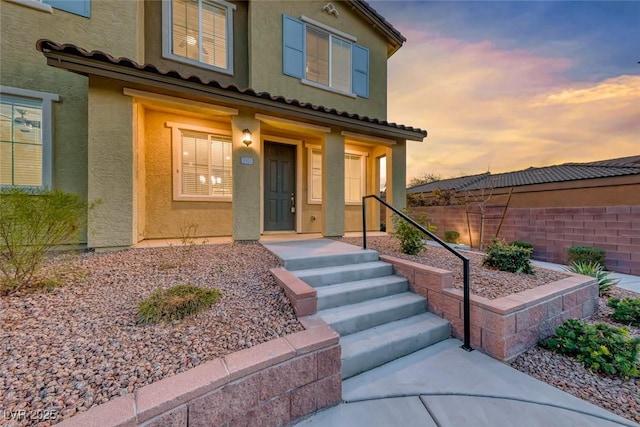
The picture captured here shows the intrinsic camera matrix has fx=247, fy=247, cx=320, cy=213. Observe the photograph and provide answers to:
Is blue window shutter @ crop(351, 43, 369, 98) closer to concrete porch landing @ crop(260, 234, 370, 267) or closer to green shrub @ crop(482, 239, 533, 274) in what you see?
concrete porch landing @ crop(260, 234, 370, 267)

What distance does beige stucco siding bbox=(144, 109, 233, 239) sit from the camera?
5.58 metres

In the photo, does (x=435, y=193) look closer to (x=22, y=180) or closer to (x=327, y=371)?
(x=327, y=371)

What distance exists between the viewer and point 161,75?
14.3ft

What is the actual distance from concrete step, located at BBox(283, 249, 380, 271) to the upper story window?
5.46 meters

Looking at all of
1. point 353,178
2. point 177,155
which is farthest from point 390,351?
point 353,178

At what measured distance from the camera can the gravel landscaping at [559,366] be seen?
86.3 inches

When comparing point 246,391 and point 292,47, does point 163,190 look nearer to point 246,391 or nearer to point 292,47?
point 292,47

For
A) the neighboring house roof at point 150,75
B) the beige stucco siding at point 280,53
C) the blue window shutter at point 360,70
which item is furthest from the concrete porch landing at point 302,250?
the blue window shutter at point 360,70

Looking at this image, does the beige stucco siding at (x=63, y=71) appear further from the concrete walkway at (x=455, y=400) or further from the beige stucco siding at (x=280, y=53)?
the concrete walkway at (x=455, y=400)

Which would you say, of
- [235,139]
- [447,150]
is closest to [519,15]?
[447,150]

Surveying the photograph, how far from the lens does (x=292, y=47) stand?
6965 mm

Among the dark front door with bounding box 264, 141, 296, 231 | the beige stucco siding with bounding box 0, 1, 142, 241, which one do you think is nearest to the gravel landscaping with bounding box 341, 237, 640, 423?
the dark front door with bounding box 264, 141, 296, 231

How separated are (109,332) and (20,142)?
5055 mm

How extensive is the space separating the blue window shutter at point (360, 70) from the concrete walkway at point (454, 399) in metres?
7.67
